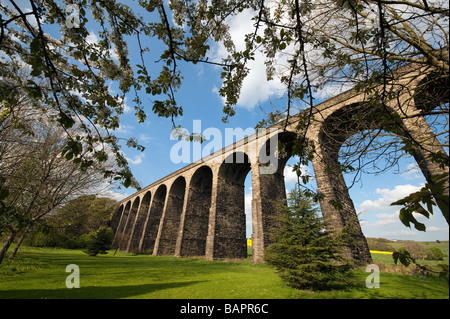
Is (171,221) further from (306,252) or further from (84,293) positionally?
(306,252)

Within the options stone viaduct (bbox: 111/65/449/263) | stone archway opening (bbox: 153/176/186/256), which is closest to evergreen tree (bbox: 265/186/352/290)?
stone viaduct (bbox: 111/65/449/263)

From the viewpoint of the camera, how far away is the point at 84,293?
543 cm

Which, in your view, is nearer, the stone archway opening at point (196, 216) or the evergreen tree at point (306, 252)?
the evergreen tree at point (306, 252)

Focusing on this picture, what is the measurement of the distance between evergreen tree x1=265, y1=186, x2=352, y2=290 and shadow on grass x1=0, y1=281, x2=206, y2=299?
4.06 meters

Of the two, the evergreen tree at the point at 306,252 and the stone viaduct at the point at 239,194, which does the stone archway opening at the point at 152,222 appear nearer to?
the stone viaduct at the point at 239,194

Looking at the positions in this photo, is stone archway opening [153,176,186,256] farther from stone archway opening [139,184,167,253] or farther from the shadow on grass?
the shadow on grass

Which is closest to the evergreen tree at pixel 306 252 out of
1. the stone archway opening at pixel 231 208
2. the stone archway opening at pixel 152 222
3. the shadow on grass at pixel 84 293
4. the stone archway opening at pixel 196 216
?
the shadow on grass at pixel 84 293

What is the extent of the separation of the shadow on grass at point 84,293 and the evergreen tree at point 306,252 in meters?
4.06

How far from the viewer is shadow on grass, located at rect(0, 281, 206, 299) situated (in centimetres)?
507

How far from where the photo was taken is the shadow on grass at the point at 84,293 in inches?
200

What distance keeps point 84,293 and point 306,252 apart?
6619mm

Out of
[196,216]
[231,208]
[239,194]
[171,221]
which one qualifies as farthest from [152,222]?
[239,194]
